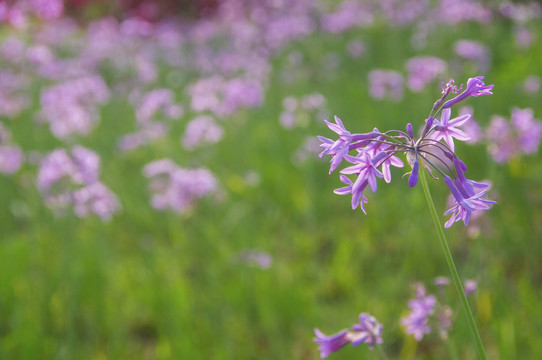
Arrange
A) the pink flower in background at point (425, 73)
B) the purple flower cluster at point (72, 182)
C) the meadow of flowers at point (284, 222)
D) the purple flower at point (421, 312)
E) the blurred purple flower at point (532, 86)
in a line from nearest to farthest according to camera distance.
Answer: the purple flower at point (421, 312) → the meadow of flowers at point (284, 222) → the purple flower cluster at point (72, 182) → the pink flower in background at point (425, 73) → the blurred purple flower at point (532, 86)

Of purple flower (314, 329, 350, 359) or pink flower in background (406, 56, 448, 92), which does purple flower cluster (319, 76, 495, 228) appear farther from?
pink flower in background (406, 56, 448, 92)

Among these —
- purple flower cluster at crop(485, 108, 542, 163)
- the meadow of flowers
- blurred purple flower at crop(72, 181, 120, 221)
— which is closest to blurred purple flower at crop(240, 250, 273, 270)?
the meadow of flowers

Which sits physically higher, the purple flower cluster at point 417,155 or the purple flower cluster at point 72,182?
the purple flower cluster at point 72,182

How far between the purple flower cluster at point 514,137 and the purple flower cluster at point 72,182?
65.9 inches

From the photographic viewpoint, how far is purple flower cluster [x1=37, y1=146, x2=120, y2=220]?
2.21m

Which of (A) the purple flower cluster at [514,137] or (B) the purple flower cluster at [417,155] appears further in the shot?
(A) the purple flower cluster at [514,137]

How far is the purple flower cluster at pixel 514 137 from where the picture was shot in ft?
6.09

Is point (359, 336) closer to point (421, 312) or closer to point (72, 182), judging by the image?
point (421, 312)

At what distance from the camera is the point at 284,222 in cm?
331

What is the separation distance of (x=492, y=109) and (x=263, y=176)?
188cm

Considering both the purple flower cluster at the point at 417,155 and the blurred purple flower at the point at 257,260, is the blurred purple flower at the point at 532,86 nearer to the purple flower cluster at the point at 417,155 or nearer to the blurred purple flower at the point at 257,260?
the blurred purple flower at the point at 257,260

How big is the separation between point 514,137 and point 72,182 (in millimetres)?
1861

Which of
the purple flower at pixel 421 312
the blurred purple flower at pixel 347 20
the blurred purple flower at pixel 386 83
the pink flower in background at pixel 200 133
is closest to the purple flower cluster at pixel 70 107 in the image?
the pink flower in background at pixel 200 133

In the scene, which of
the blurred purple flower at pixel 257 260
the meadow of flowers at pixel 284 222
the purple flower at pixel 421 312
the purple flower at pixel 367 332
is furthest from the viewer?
the blurred purple flower at pixel 257 260
